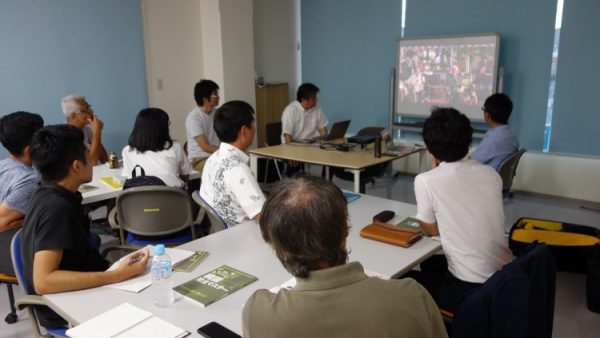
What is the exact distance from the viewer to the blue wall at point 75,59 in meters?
4.70

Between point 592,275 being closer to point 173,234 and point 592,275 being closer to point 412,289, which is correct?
point 412,289

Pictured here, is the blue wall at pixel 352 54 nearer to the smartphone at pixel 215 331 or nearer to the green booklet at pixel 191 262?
the green booklet at pixel 191 262

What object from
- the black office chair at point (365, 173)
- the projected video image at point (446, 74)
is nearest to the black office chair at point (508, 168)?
the black office chair at point (365, 173)

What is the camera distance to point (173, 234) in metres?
2.88

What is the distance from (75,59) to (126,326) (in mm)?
4478

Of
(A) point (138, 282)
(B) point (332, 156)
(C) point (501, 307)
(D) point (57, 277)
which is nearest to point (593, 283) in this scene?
(C) point (501, 307)

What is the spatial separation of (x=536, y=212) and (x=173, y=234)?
3590 mm

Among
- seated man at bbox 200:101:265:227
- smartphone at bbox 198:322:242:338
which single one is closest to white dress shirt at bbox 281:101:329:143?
seated man at bbox 200:101:265:227

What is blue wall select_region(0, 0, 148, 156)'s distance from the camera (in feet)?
15.4

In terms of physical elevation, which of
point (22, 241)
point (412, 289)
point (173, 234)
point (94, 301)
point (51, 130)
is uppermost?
point (51, 130)

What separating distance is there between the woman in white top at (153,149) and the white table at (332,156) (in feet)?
3.89

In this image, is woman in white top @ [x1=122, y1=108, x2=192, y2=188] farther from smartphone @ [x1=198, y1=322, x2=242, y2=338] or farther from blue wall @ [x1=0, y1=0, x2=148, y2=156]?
blue wall @ [x1=0, y1=0, x2=148, y2=156]

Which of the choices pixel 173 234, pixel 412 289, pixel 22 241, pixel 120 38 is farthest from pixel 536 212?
pixel 120 38

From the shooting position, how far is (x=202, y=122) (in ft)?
15.1
